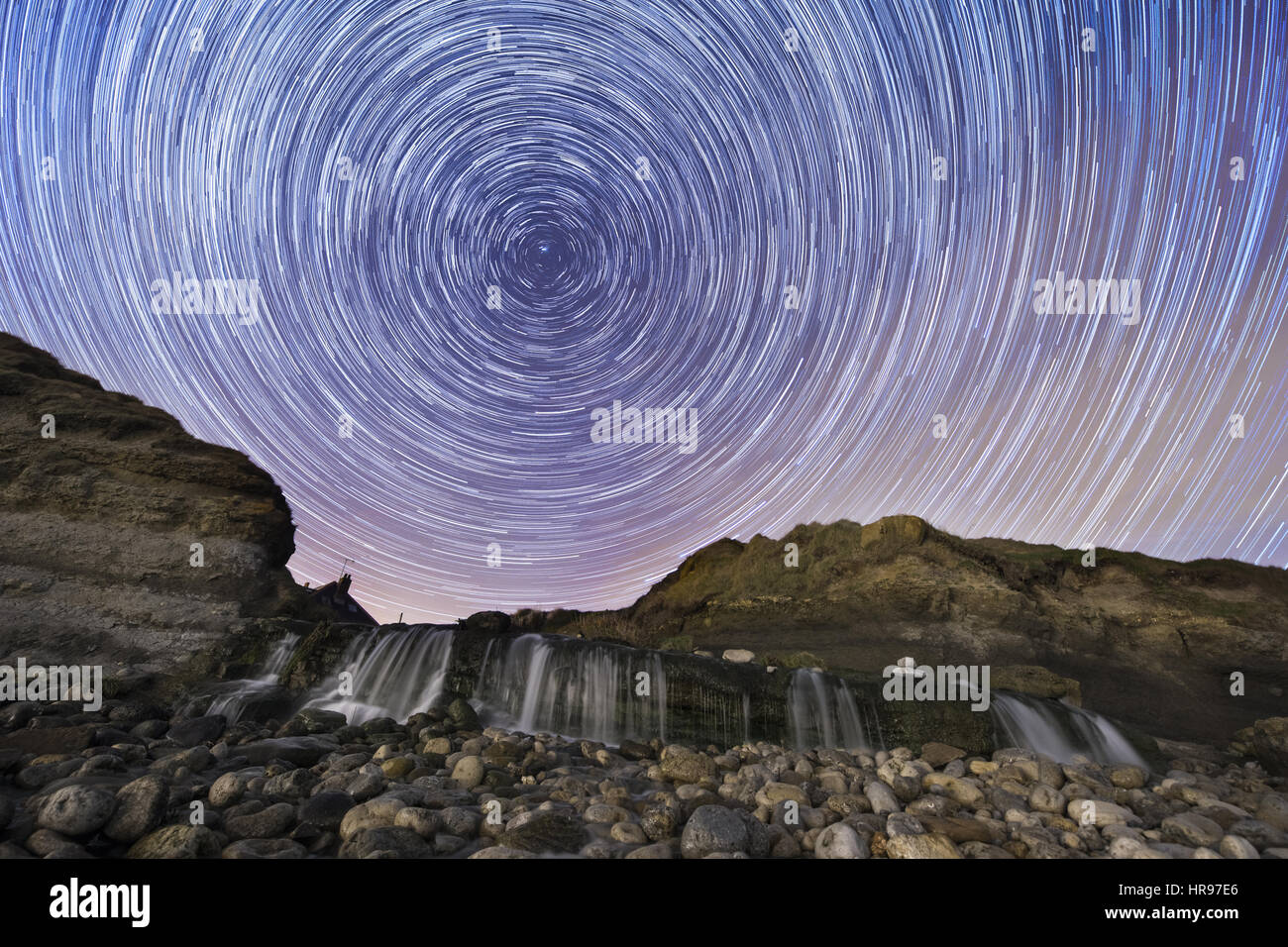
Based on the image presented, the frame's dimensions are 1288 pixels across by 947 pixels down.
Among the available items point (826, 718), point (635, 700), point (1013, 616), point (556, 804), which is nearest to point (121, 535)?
point (635, 700)

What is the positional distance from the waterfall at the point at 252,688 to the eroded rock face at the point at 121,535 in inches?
54.9

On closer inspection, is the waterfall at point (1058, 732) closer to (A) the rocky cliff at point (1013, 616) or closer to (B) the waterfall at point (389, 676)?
(A) the rocky cliff at point (1013, 616)

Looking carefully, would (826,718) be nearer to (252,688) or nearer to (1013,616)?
(252,688)

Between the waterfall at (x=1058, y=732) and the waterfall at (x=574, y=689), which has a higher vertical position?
the waterfall at (x=574, y=689)

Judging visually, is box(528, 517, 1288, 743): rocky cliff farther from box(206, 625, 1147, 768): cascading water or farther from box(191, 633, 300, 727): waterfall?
box(191, 633, 300, 727): waterfall

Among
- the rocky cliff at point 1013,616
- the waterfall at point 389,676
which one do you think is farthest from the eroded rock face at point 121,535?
the rocky cliff at point 1013,616

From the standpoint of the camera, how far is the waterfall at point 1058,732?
44.3 ft

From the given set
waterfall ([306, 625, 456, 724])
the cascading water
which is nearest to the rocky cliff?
the cascading water

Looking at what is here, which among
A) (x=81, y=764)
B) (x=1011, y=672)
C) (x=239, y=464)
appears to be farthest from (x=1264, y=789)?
(x=239, y=464)

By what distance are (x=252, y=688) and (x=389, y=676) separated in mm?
3385

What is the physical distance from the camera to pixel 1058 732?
14.2 metres
